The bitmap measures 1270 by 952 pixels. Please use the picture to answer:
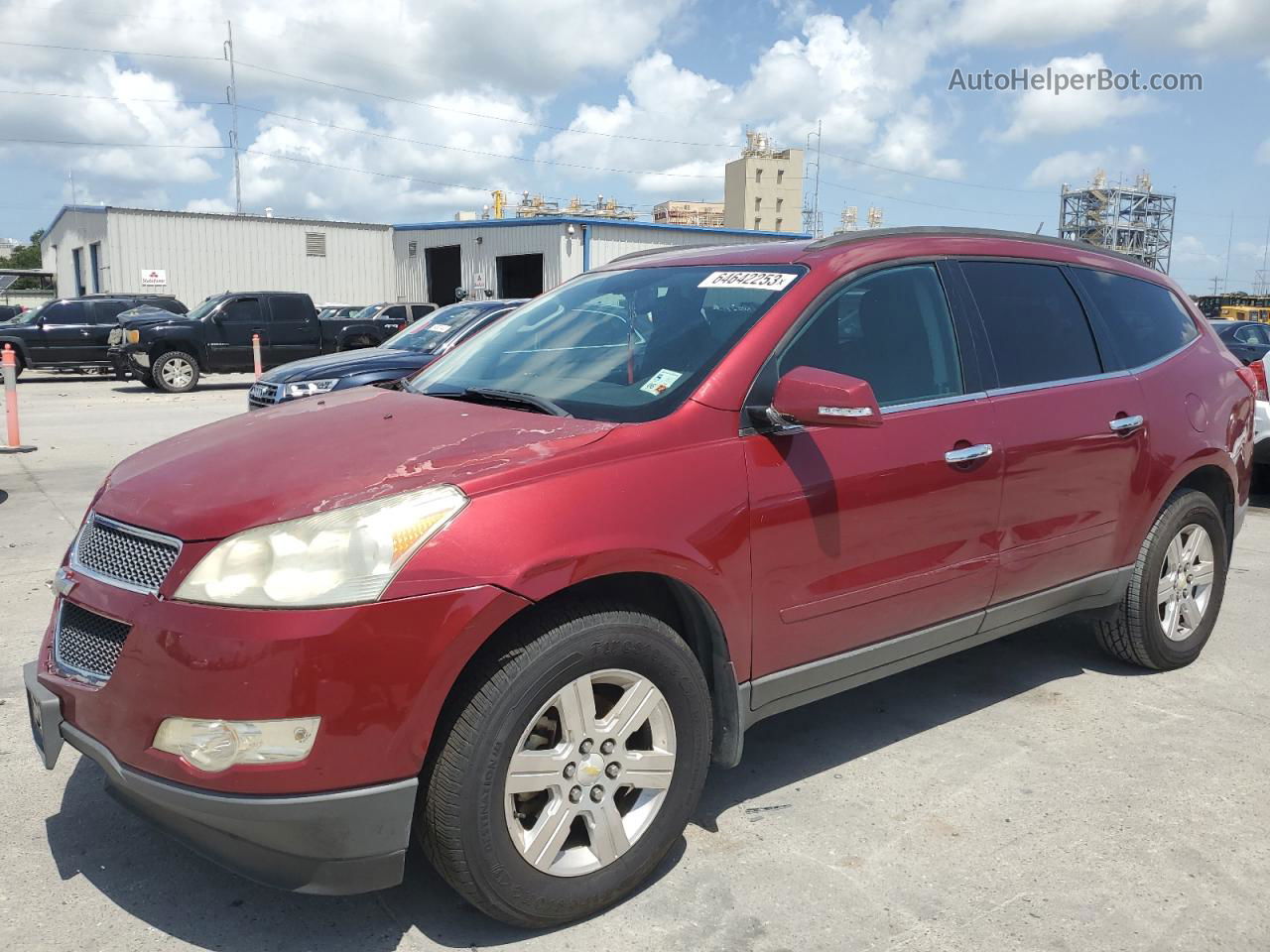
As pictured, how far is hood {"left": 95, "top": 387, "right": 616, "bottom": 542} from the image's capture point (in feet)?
8.04

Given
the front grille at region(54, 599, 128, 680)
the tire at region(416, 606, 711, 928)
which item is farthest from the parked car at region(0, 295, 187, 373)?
the tire at region(416, 606, 711, 928)

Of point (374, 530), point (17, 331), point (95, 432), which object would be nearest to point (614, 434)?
point (374, 530)

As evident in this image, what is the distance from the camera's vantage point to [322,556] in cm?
232

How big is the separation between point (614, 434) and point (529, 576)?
1.71ft

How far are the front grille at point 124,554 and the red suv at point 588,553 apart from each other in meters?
0.01

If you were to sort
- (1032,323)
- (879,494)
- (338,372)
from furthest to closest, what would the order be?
(338,372), (1032,323), (879,494)

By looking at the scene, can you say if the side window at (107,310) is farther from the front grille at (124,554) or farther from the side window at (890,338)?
the side window at (890,338)

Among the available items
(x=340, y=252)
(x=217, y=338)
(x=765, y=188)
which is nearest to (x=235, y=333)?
(x=217, y=338)

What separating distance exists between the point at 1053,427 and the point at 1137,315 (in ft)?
3.54

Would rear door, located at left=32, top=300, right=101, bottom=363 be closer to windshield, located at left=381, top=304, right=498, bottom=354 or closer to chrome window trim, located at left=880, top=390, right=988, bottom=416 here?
windshield, located at left=381, top=304, right=498, bottom=354

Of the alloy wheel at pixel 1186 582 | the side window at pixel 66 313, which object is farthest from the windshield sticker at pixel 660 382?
the side window at pixel 66 313

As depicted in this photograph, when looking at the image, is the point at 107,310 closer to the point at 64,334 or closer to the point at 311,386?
the point at 64,334

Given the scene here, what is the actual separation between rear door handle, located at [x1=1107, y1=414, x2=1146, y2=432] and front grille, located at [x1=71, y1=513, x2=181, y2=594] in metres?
3.34

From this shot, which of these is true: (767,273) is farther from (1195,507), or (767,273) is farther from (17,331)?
(17,331)
